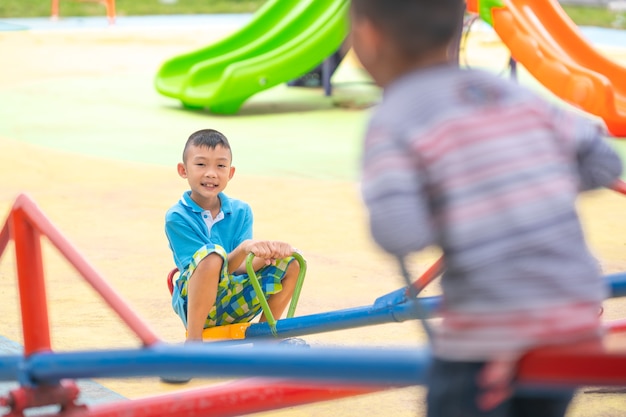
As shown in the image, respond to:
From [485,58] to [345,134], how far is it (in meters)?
5.45

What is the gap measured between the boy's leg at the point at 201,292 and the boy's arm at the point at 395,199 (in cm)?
193

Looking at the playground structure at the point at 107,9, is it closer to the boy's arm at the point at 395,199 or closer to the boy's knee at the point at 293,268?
the boy's knee at the point at 293,268

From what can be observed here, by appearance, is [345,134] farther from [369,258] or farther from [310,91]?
[369,258]

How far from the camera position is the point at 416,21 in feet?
5.23

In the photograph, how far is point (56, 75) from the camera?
12.4 meters

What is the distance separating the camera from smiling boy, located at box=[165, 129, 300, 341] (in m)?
3.50

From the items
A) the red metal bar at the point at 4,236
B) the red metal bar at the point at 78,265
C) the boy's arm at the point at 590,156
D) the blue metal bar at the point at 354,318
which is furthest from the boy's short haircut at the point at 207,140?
the boy's arm at the point at 590,156

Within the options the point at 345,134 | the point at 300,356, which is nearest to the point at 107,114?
the point at 345,134

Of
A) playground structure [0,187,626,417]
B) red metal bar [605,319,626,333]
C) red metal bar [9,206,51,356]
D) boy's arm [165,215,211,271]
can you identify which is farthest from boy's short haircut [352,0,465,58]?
boy's arm [165,215,211,271]

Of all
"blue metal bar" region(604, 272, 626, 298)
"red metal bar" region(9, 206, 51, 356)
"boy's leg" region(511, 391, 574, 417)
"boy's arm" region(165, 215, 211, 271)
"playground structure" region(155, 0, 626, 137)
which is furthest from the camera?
"playground structure" region(155, 0, 626, 137)

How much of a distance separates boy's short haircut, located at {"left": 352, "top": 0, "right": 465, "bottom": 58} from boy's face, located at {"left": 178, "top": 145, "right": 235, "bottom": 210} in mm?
2099

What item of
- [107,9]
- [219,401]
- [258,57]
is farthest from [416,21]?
[107,9]

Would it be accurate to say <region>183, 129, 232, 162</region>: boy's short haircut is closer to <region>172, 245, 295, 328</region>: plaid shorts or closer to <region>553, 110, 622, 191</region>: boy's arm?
<region>172, 245, 295, 328</region>: plaid shorts

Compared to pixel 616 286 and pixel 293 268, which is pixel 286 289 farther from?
pixel 616 286
